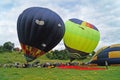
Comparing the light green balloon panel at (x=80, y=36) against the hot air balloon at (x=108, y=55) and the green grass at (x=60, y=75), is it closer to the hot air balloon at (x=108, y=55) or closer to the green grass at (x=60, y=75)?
the hot air balloon at (x=108, y=55)

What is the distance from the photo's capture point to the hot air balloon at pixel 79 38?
36969mm

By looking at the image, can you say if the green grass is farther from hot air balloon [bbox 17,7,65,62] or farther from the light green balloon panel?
the light green balloon panel

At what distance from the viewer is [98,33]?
39844mm

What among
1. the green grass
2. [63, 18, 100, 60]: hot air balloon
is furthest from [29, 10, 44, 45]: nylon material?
[63, 18, 100, 60]: hot air balloon

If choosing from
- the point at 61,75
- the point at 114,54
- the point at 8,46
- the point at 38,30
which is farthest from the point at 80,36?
the point at 8,46

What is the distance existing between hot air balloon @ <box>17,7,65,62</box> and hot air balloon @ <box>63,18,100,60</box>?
6.70 metres

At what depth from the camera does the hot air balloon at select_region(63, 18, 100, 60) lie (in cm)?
3697

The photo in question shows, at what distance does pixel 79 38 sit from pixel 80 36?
11.2 inches

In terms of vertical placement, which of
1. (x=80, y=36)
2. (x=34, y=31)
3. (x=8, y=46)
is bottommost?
(x=34, y=31)

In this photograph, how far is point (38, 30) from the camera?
29.1 meters

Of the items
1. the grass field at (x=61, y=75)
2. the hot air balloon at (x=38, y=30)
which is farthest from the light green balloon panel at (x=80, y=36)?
the grass field at (x=61, y=75)

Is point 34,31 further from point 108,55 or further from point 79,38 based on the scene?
point 108,55

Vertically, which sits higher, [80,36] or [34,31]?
[80,36]

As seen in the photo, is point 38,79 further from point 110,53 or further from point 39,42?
point 110,53
